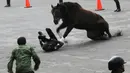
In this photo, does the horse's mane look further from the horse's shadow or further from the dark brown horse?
the horse's shadow

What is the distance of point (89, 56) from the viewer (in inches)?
415

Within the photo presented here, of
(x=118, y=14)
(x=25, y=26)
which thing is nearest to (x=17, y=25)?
(x=25, y=26)

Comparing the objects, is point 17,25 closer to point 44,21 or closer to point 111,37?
point 44,21

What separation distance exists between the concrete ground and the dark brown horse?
34 cm

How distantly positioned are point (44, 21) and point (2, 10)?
6.17m

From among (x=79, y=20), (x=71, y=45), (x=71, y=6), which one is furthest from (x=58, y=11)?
(x=71, y=45)

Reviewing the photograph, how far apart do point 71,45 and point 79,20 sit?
2.57ft

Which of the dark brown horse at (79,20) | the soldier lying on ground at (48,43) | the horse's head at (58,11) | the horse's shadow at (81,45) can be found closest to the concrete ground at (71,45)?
the horse's shadow at (81,45)

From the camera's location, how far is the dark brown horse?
11828mm

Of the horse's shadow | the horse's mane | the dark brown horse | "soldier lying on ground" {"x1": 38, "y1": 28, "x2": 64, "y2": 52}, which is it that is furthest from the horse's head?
the horse's shadow

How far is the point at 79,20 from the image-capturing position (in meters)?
12.3

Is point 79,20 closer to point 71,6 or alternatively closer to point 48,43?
point 71,6

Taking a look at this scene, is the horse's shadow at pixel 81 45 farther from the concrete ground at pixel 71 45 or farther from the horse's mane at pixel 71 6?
the horse's mane at pixel 71 6


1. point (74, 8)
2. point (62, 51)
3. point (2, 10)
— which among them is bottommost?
point (2, 10)
